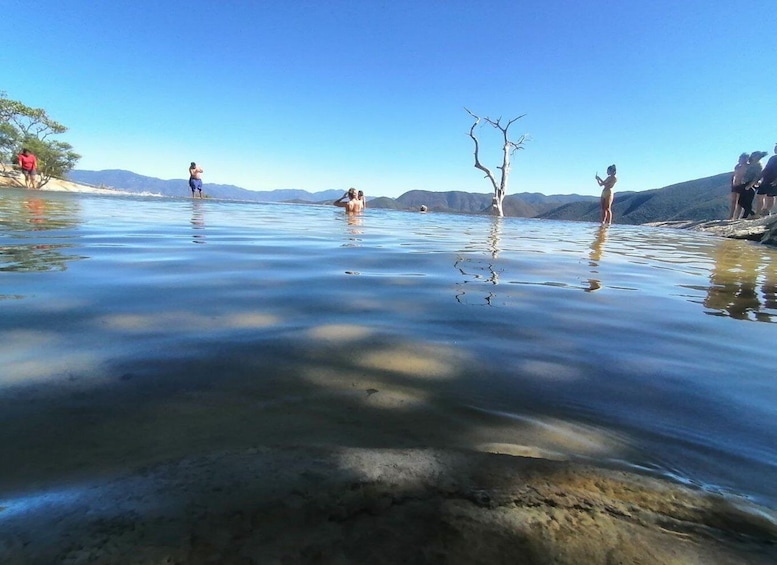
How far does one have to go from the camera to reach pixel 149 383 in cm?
110

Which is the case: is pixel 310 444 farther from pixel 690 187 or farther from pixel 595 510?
pixel 690 187

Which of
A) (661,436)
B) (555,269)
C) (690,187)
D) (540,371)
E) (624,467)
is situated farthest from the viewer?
(690,187)

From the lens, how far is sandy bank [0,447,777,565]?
54 centimetres

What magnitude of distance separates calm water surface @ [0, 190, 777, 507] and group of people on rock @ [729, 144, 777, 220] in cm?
1111

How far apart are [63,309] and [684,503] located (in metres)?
2.12

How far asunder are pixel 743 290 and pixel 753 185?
13.0 meters

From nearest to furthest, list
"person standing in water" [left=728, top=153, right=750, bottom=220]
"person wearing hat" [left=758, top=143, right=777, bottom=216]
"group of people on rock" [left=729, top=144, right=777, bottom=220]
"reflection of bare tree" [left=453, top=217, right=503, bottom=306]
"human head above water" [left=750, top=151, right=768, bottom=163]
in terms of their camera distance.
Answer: "reflection of bare tree" [left=453, top=217, right=503, bottom=306] → "person wearing hat" [left=758, top=143, right=777, bottom=216] → "group of people on rock" [left=729, top=144, right=777, bottom=220] → "human head above water" [left=750, top=151, right=768, bottom=163] → "person standing in water" [left=728, top=153, right=750, bottom=220]

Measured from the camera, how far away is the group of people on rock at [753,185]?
10.6 m

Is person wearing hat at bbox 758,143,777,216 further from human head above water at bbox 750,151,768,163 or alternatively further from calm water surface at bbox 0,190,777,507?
calm water surface at bbox 0,190,777,507

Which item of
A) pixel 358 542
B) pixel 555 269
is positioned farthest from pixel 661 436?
pixel 555 269

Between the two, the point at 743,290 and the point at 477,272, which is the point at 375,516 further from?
the point at 743,290

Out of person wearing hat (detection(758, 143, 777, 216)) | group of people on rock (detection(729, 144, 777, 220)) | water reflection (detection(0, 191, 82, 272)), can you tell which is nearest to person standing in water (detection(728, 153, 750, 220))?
group of people on rock (detection(729, 144, 777, 220))

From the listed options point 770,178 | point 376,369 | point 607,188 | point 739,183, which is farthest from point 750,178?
point 376,369

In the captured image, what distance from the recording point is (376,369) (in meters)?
1.28
